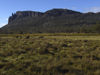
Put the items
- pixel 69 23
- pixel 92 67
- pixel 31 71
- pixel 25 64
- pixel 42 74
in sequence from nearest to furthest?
1. pixel 42 74
2. pixel 31 71
3. pixel 92 67
4. pixel 25 64
5. pixel 69 23

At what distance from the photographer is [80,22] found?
592 feet

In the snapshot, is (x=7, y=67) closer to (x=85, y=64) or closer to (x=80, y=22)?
(x=85, y=64)

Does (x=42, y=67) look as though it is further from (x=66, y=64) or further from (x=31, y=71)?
(x=66, y=64)

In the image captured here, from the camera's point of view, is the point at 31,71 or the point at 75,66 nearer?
the point at 31,71

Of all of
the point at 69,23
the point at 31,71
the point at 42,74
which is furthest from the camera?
the point at 69,23

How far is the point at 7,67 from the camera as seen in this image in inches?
330

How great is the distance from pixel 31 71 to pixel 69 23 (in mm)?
174050

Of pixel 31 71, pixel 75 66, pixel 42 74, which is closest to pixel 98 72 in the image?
pixel 75 66

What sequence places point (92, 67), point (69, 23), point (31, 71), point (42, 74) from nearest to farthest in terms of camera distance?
point (42, 74) < point (31, 71) < point (92, 67) < point (69, 23)

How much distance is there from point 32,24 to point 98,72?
597 ft

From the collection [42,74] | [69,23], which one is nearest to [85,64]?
[42,74]

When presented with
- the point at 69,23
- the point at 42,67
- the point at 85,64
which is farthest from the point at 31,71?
the point at 69,23

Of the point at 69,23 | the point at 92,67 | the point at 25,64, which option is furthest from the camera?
the point at 69,23

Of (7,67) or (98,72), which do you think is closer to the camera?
(98,72)
